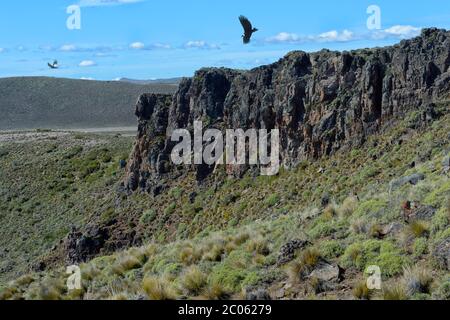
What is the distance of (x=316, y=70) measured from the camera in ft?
109

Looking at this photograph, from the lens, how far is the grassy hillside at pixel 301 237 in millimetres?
11078

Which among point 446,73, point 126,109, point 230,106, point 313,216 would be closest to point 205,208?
point 230,106

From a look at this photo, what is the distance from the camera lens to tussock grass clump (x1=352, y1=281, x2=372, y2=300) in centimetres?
1010

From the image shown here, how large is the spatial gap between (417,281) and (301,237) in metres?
4.05

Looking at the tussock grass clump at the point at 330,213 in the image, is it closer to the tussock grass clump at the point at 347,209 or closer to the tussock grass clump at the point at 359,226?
the tussock grass clump at the point at 347,209

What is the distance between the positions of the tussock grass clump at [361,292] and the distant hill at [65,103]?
12243 cm

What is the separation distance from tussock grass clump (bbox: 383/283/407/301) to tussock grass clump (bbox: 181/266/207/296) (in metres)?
3.78

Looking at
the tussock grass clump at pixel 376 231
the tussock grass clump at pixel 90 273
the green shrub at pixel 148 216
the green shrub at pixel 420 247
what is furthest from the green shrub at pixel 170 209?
the green shrub at pixel 420 247

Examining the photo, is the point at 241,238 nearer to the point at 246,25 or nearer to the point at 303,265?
the point at 303,265

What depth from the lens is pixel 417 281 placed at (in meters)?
9.79

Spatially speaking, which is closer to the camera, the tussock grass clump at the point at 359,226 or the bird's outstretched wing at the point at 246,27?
the tussock grass clump at the point at 359,226

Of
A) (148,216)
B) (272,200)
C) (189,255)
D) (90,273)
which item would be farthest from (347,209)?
(148,216)

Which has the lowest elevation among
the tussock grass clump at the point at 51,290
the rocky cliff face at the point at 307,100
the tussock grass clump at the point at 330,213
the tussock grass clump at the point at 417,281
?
the tussock grass clump at the point at 51,290
